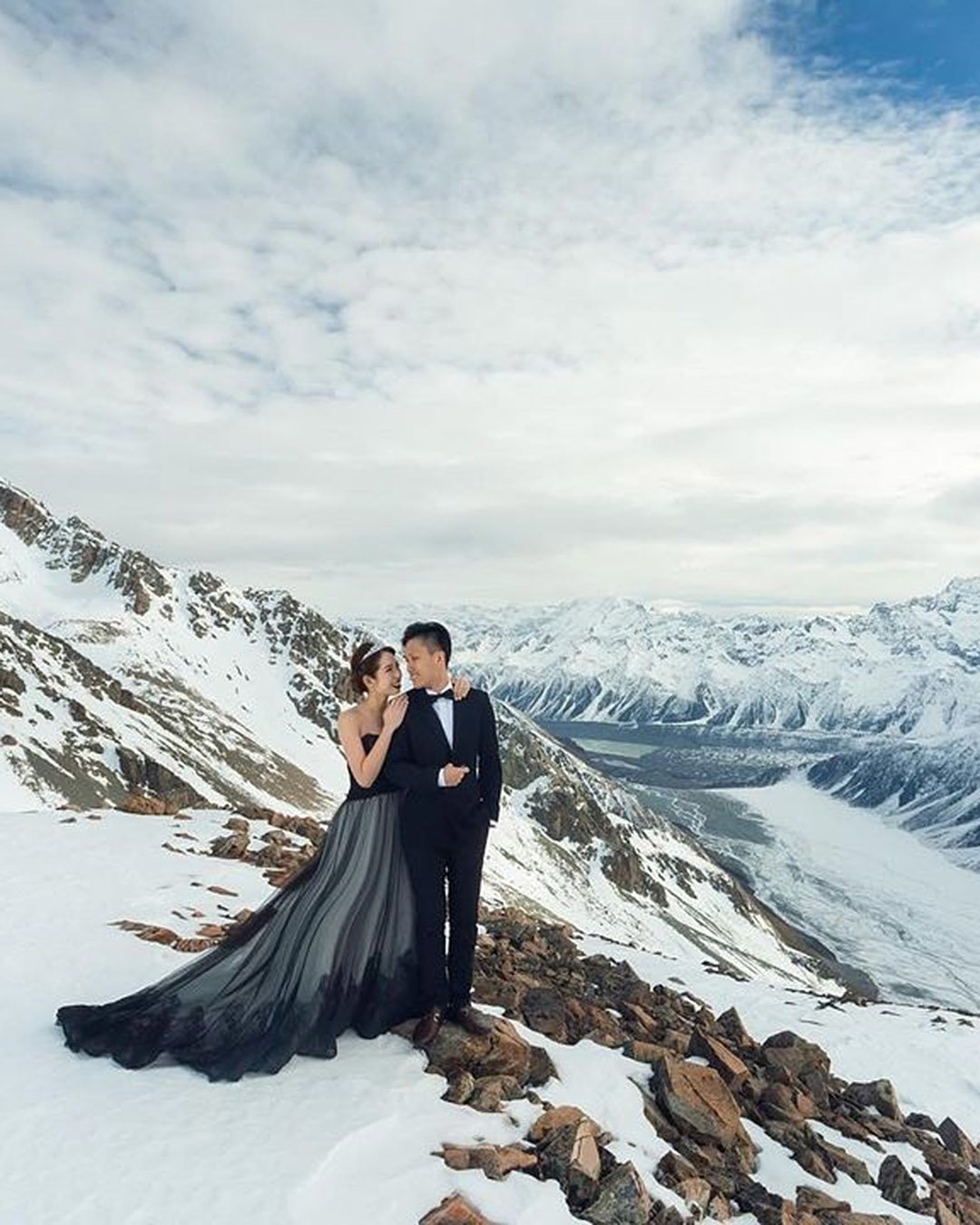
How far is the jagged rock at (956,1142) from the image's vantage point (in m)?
10.9

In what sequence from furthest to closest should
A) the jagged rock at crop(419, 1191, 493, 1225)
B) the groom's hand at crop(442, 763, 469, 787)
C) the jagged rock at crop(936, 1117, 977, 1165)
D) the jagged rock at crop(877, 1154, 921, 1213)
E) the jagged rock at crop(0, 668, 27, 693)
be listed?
1. the jagged rock at crop(0, 668, 27, 693)
2. the jagged rock at crop(936, 1117, 977, 1165)
3. the jagged rock at crop(877, 1154, 921, 1213)
4. the groom's hand at crop(442, 763, 469, 787)
5. the jagged rock at crop(419, 1191, 493, 1225)

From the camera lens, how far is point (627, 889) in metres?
159

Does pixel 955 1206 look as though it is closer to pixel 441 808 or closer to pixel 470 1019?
pixel 470 1019

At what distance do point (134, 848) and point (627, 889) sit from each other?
15224 cm

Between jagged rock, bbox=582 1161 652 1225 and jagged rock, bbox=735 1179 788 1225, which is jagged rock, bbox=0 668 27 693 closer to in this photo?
jagged rock, bbox=735 1179 788 1225

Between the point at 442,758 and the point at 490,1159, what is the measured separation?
316 centimetres

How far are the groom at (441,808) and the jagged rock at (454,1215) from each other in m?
2.33

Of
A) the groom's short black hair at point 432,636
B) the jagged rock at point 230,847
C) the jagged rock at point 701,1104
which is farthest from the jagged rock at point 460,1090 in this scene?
the jagged rock at point 230,847

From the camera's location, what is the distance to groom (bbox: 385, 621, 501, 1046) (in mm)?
7914

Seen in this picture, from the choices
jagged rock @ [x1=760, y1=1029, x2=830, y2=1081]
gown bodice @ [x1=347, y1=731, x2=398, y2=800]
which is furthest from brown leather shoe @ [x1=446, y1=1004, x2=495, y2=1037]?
jagged rock @ [x1=760, y1=1029, x2=830, y2=1081]

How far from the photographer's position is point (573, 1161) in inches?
257

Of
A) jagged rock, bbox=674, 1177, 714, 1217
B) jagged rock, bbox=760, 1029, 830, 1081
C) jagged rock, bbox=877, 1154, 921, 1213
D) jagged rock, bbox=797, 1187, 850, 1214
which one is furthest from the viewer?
jagged rock, bbox=760, 1029, 830, 1081

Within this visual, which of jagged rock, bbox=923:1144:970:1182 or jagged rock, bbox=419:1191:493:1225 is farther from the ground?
jagged rock, bbox=419:1191:493:1225

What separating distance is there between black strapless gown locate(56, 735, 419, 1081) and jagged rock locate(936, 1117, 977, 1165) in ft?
25.5
